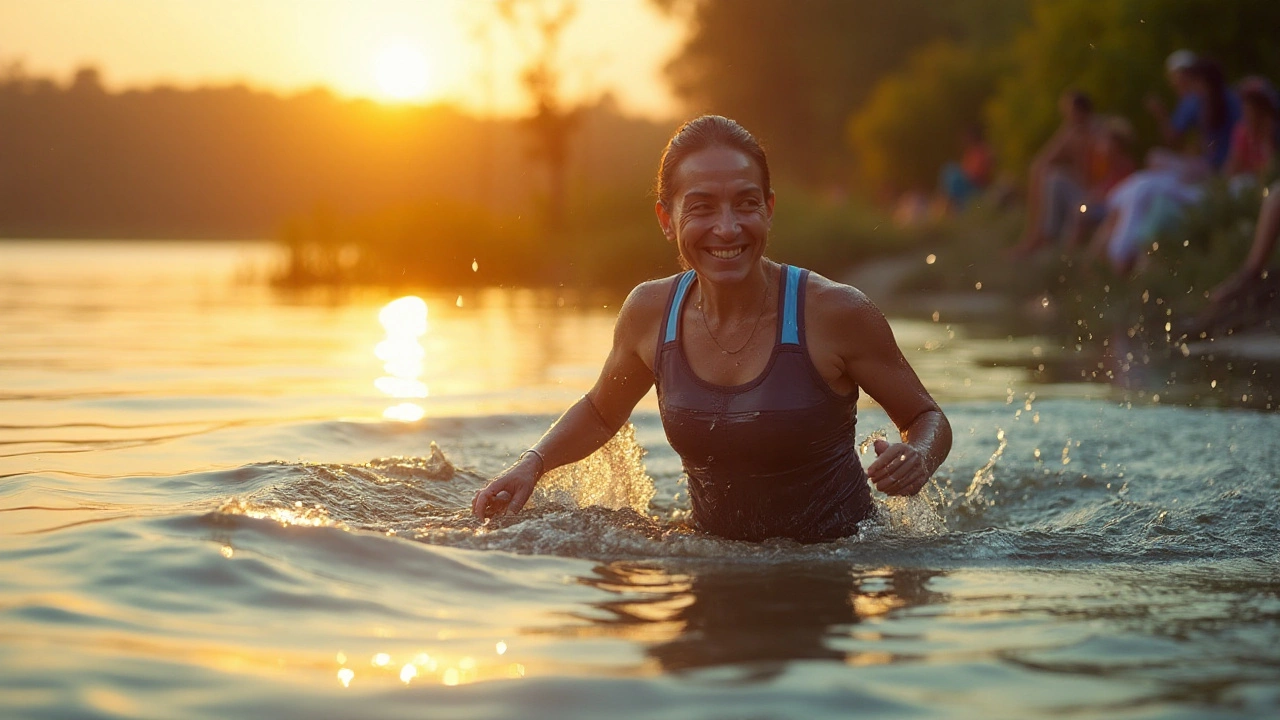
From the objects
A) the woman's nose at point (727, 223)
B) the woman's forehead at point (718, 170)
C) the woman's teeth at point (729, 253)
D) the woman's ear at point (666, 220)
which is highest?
the woman's forehead at point (718, 170)

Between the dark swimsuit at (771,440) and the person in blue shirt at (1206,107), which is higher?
the person in blue shirt at (1206,107)

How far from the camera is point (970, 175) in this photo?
81.6 ft

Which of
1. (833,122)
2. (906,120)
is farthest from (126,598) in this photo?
(833,122)

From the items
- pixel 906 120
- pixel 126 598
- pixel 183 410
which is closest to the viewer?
pixel 126 598

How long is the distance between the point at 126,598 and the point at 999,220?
17.8 m

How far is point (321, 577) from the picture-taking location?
12.4ft

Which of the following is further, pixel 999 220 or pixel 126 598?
pixel 999 220

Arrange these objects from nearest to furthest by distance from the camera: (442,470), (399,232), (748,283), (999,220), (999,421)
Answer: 1. (748,283)
2. (442,470)
3. (999,421)
4. (999,220)
5. (399,232)

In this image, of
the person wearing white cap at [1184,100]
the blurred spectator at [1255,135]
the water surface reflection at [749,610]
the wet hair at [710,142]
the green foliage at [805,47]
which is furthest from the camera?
the green foliage at [805,47]

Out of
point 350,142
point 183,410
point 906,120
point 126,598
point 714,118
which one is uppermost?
point 350,142

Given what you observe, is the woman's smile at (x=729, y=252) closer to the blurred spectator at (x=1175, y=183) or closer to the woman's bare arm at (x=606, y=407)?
the woman's bare arm at (x=606, y=407)

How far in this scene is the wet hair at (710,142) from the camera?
4.51m

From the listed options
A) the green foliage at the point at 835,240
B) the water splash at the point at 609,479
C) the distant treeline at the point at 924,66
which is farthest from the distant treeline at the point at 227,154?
the water splash at the point at 609,479

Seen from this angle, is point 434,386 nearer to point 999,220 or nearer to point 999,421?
point 999,421
